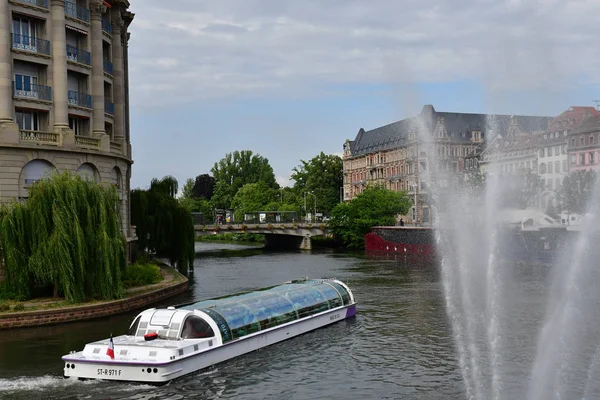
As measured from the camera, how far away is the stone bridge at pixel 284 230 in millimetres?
120125

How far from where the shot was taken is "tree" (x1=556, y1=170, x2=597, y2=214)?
66500mm

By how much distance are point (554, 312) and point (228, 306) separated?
18339mm

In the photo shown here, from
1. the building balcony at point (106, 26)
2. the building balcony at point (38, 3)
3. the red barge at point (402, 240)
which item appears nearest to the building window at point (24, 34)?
the building balcony at point (38, 3)

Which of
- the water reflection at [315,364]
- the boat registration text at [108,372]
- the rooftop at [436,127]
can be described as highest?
the rooftop at [436,127]

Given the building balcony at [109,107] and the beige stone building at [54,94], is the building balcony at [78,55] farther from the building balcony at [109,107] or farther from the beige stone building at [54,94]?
the building balcony at [109,107]

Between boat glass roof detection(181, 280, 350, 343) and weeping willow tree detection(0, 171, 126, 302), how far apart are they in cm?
1018

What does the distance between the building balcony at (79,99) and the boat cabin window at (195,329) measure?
2705 cm

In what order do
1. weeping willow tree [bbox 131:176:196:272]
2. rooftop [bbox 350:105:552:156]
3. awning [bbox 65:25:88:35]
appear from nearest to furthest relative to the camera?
1. awning [bbox 65:25:88:35]
2. weeping willow tree [bbox 131:176:196:272]
3. rooftop [bbox 350:105:552:156]

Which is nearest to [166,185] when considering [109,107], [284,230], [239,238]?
[109,107]

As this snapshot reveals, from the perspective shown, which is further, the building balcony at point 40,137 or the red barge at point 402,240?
the red barge at point 402,240

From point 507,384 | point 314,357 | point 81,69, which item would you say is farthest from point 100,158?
point 507,384

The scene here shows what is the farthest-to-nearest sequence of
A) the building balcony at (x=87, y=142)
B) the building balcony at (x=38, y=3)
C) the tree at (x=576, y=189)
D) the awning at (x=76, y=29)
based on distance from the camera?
the tree at (x=576, y=189) < the awning at (x=76, y=29) < the building balcony at (x=87, y=142) < the building balcony at (x=38, y=3)

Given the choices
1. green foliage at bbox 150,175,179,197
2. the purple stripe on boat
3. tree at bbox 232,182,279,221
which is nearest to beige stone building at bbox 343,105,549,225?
tree at bbox 232,182,279,221

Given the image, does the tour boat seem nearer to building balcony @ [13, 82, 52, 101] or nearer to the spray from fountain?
the spray from fountain
